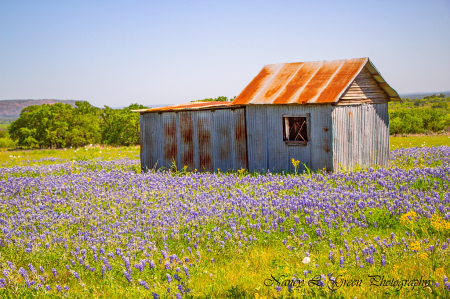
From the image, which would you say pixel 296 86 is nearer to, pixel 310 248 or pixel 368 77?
pixel 368 77

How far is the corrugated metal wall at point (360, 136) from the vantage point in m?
11.9

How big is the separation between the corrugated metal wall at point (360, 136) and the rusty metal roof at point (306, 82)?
2.44ft

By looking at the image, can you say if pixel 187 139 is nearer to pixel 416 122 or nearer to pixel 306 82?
pixel 306 82

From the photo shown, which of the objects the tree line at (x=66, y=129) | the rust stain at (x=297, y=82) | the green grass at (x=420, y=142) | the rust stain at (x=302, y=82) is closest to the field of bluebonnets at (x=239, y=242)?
the rust stain at (x=302, y=82)

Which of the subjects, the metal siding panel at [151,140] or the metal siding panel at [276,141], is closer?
the metal siding panel at [276,141]

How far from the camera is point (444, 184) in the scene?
7.82 m

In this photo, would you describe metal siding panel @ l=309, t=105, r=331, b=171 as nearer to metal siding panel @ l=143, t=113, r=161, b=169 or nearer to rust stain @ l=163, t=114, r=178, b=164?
rust stain @ l=163, t=114, r=178, b=164

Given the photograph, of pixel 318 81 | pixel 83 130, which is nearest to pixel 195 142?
pixel 318 81

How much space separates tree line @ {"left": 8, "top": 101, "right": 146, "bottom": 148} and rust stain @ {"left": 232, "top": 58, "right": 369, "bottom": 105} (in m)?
23.7

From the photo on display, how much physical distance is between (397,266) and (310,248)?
136 cm

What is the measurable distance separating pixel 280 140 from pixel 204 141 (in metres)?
3.33

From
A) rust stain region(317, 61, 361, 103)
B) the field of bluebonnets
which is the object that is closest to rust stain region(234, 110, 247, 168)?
rust stain region(317, 61, 361, 103)

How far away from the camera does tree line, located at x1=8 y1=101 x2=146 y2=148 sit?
118 ft

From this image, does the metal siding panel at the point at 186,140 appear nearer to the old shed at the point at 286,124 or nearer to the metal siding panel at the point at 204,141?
the old shed at the point at 286,124
